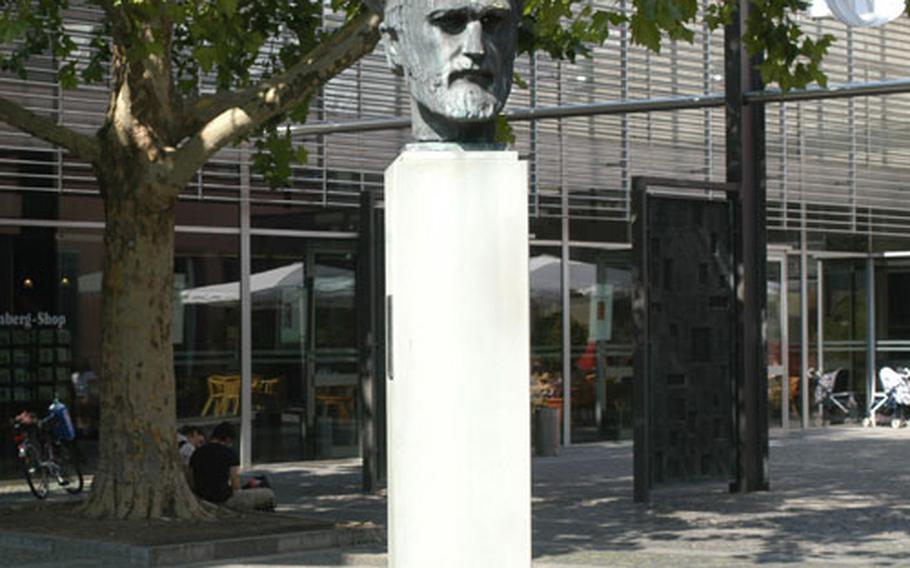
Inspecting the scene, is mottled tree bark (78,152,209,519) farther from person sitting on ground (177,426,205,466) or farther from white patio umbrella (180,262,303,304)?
white patio umbrella (180,262,303,304)

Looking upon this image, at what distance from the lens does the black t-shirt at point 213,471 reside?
1667 centimetres

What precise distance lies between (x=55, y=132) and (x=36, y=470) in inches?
192

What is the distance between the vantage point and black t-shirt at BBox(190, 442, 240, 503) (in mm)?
16672

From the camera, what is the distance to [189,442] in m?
18.5

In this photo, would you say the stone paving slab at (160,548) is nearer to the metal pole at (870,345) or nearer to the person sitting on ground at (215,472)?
the person sitting on ground at (215,472)

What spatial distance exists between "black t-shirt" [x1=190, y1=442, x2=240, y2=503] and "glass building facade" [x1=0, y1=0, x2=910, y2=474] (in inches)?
121

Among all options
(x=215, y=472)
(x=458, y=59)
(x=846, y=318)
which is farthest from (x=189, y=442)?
(x=846, y=318)

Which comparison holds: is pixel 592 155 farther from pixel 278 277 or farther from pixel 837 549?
pixel 837 549

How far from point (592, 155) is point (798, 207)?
4770mm

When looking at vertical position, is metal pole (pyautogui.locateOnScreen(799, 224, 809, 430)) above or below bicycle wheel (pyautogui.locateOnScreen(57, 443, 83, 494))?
above

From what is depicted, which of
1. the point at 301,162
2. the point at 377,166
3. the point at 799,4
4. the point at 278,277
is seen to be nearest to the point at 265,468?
the point at 278,277

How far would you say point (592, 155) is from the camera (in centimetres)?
2731

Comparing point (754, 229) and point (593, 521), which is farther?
point (754, 229)

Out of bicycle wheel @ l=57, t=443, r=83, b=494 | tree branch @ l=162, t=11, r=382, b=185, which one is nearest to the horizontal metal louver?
bicycle wheel @ l=57, t=443, r=83, b=494
